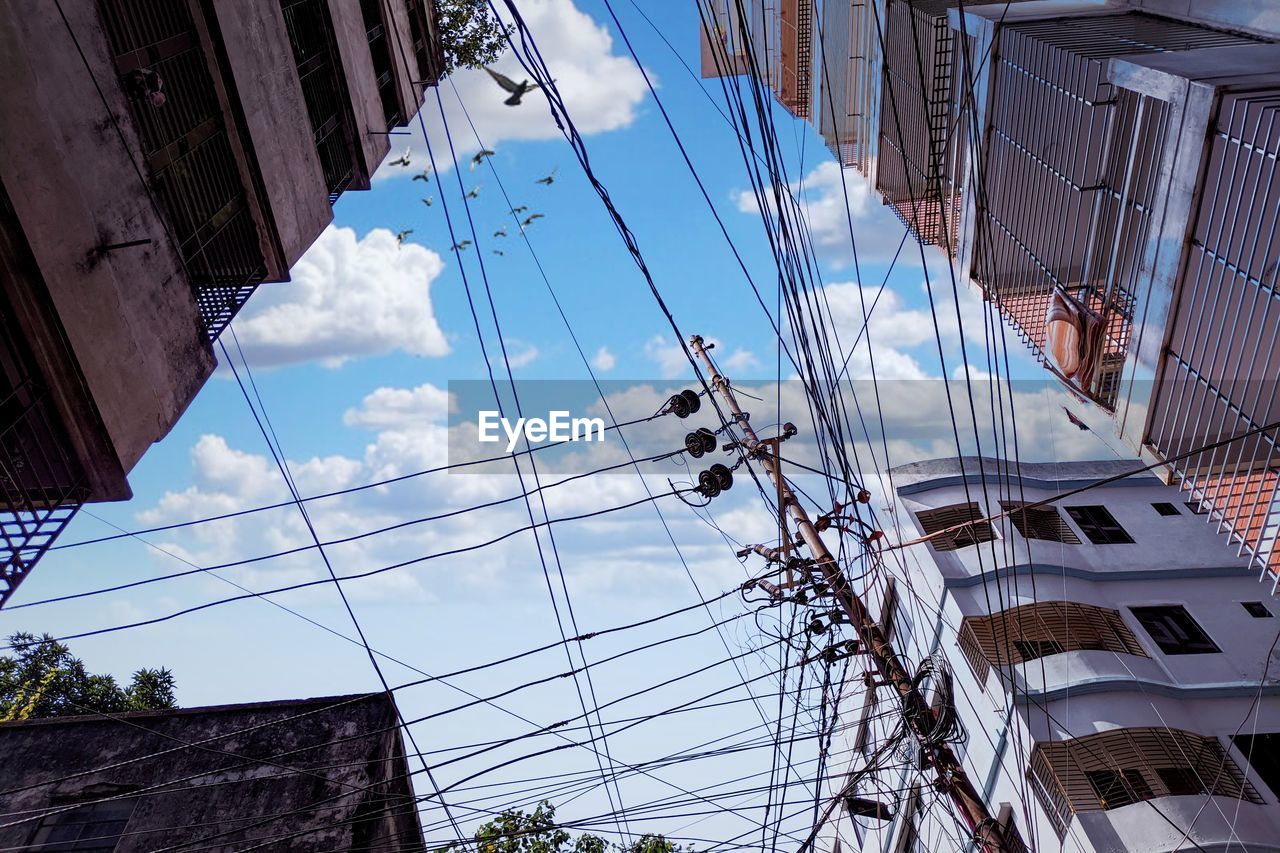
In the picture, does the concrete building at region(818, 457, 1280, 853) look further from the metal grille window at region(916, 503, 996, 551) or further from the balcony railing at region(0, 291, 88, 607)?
the balcony railing at region(0, 291, 88, 607)

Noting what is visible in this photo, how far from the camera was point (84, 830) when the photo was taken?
14.3 m

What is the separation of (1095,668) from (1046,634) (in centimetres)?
119

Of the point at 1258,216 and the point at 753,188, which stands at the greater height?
the point at 1258,216

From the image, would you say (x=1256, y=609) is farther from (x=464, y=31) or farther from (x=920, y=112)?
(x=464, y=31)

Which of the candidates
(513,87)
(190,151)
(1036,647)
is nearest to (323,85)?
(190,151)

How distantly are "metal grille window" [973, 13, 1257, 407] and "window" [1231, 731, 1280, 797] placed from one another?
24.8 feet

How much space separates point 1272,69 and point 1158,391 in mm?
3463

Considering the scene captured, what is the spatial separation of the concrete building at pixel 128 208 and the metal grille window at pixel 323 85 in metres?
0.05

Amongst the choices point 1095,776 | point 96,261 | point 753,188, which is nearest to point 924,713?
point 753,188

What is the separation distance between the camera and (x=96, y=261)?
7246mm

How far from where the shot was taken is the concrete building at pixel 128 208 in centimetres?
654

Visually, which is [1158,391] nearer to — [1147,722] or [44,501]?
[1147,722]

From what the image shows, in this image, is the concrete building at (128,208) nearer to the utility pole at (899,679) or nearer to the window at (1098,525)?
the utility pole at (899,679)

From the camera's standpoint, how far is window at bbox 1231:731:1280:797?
13508mm
